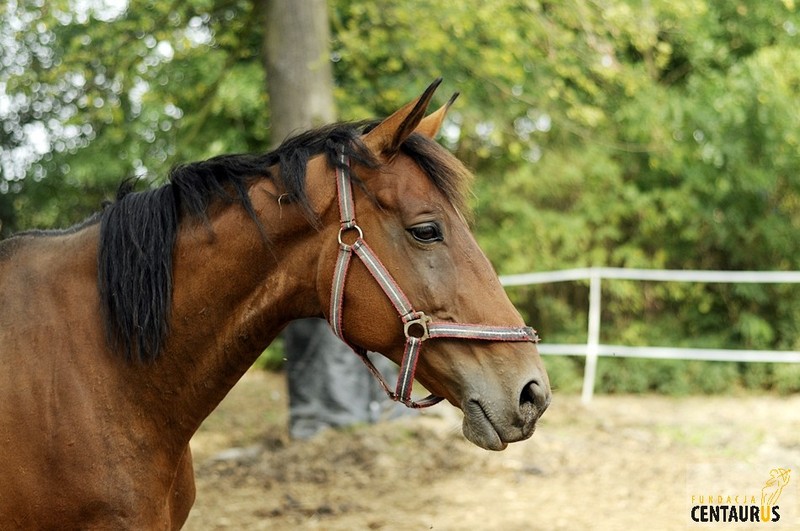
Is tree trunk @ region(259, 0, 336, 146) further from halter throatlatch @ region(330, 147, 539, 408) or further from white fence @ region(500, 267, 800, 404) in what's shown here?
halter throatlatch @ region(330, 147, 539, 408)

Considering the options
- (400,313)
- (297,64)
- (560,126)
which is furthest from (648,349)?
(400,313)

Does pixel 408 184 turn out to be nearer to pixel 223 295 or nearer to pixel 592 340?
pixel 223 295

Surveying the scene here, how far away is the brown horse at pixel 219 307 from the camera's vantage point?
218cm

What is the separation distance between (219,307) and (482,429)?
0.89m

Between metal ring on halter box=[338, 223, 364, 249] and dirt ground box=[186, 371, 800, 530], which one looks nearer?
metal ring on halter box=[338, 223, 364, 249]

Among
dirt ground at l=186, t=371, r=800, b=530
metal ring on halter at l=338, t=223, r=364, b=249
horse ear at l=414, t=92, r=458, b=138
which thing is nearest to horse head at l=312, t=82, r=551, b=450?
metal ring on halter at l=338, t=223, r=364, b=249

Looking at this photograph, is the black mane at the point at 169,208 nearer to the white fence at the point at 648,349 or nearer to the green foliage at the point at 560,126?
the green foliage at the point at 560,126

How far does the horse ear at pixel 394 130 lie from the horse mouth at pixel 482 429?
0.80 meters

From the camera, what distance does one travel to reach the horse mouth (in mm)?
2148

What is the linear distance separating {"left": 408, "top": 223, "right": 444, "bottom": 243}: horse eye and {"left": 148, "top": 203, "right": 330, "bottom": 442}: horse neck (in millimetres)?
317

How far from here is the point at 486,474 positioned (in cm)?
605

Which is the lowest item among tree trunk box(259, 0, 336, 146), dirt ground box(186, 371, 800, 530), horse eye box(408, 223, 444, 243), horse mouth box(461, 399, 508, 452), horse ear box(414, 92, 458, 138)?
dirt ground box(186, 371, 800, 530)

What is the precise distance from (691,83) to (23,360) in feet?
35.6

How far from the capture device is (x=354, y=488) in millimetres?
5652
